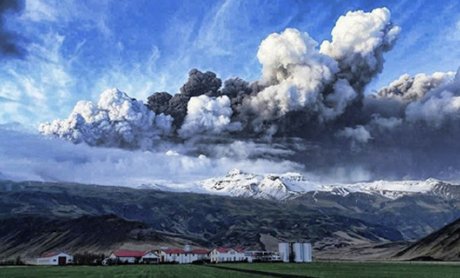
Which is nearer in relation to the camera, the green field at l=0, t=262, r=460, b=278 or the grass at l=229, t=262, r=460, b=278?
the grass at l=229, t=262, r=460, b=278

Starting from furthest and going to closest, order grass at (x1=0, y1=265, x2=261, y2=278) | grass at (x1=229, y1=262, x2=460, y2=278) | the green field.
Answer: grass at (x1=0, y1=265, x2=261, y2=278), the green field, grass at (x1=229, y1=262, x2=460, y2=278)

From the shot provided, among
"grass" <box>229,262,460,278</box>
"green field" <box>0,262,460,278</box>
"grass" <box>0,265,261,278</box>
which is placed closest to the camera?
"grass" <box>229,262,460,278</box>

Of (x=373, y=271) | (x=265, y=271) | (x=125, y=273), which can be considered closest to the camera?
(x=125, y=273)

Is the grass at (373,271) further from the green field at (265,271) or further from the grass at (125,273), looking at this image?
the grass at (125,273)

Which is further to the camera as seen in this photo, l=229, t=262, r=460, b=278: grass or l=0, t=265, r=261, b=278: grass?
l=0, t=265, r=261, b=278: grass

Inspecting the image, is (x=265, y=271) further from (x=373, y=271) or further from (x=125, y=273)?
(x=125, y=273)

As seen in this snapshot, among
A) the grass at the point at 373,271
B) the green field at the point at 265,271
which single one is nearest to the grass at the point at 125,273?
the green field at the point at 265,271

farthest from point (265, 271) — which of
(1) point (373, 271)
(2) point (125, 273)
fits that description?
(2) point (125, 273)

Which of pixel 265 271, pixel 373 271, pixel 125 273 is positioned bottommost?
pixel 373 271

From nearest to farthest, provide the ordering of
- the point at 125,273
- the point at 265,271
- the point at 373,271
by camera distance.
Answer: the point at 125,273, the point at 373,271, the point at 265,271

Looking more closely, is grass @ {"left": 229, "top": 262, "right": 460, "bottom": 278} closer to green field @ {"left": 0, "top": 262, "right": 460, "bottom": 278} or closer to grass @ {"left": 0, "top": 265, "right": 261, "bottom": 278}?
green field @ {"left": 0, "top": 262, "right": 460, "bottom": 278}

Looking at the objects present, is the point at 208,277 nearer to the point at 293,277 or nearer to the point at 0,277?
the point at 293,277

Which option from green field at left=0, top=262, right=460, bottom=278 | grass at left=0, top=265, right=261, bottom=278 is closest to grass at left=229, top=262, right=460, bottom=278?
green field at left=0, top=262, right=460, bottom=278

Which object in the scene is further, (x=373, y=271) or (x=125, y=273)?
(x=373, y=271)
